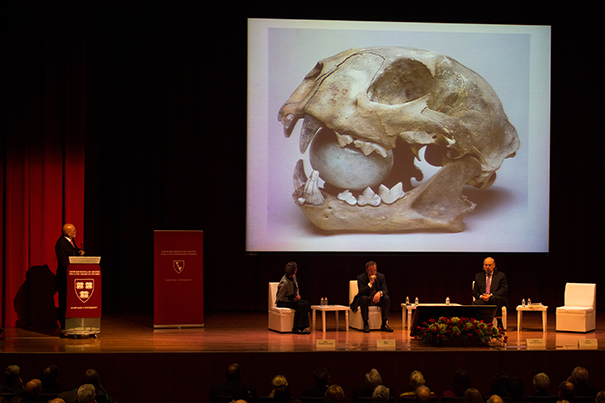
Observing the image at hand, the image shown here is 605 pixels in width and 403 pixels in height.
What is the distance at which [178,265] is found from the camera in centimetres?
848

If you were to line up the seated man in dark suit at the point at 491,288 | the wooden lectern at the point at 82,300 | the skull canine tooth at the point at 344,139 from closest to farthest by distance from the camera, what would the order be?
the wooden lectern at the point at 82,300 < the seated man in dark suit at the point at 491,288 < the skull canine tooth at the point at 344,139

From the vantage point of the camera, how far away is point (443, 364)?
6.77 meters

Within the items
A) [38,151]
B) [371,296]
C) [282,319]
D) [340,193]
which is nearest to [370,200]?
[340,193]

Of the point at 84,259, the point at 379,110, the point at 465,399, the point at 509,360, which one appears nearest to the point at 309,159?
the point at 379,110

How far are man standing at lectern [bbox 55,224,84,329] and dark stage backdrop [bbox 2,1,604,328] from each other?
1669mm

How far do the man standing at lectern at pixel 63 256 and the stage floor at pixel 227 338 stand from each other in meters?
0.36

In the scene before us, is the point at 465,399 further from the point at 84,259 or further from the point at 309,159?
the point at 309,159

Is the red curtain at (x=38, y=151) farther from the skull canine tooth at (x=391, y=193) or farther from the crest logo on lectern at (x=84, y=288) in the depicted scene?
the skull canine tooth at (x=391, y=193)

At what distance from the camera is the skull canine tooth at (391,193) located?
1016 centimetres

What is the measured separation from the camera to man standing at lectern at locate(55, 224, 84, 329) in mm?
8242

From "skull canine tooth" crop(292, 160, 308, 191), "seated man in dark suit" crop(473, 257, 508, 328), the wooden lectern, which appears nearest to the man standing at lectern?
the wooden lectern

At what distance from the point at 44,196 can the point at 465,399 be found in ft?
21.7

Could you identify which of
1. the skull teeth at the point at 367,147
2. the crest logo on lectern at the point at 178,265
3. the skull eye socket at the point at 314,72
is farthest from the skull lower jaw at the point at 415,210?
the crest logo on lectern at the point at 178,265

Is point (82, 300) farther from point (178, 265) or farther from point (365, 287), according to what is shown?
point (365, 287)
